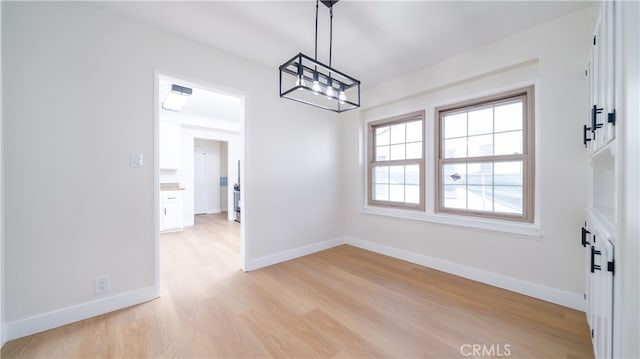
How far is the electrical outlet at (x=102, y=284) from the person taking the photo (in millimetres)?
2061

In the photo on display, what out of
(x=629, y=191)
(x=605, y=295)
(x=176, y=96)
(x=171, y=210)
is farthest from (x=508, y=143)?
(x=171, y=210)

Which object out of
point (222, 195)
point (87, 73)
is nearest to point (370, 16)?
point (87, 73)

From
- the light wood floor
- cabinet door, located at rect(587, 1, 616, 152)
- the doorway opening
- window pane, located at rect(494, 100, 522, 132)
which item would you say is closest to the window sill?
the light wood floor

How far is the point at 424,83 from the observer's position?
126 inches

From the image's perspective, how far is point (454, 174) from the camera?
121 inches

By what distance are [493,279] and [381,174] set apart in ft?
6.69

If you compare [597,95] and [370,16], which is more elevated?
[370,16]

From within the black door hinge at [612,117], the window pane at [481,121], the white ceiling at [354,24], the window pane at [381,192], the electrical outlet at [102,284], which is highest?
the white ceiling at [354,24]

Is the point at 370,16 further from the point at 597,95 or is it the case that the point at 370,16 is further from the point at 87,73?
the point at 87,73

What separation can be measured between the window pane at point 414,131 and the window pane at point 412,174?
16.4 inches

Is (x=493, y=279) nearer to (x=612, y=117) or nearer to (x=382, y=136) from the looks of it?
(x=612, y=117)

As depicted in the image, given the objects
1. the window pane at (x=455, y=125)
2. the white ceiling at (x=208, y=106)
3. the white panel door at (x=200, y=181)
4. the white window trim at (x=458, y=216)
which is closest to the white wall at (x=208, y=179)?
the white panel door at (x=200, y=181)

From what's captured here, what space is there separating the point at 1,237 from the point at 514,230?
4.45 meters

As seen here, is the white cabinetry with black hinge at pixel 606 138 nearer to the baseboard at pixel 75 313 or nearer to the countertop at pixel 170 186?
the baseboard at pixel 75 313
